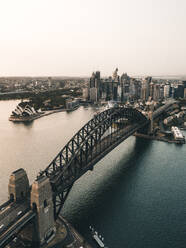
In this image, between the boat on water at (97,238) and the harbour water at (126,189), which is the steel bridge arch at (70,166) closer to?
the harbour water at (126,189)

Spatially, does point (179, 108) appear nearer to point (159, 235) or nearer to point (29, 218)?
point (159, 235)

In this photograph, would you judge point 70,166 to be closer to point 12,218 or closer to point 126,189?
point 12,218

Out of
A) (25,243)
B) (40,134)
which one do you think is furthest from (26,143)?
(25,243)

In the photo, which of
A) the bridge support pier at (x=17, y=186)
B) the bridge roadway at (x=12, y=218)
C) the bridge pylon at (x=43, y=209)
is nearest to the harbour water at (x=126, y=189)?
the bridge pylon at (x=43, y=209)

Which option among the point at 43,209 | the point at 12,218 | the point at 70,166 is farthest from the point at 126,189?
the point at 12,218

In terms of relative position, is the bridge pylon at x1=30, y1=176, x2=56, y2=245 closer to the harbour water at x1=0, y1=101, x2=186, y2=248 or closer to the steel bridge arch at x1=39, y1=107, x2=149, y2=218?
the steel bridge arch at x1=39, y1=107, x2=149, y2=218

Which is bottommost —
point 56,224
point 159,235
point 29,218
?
point 159,235
